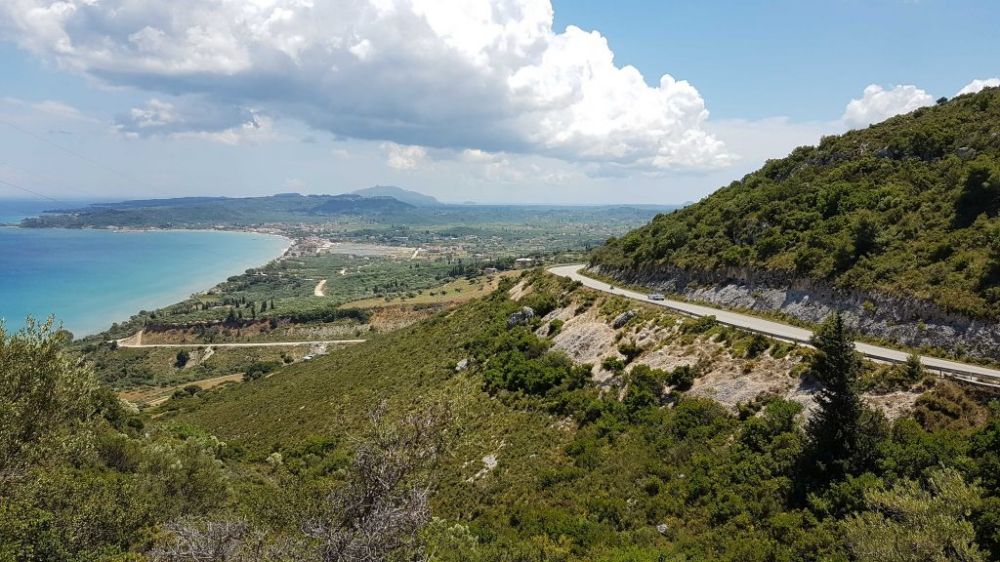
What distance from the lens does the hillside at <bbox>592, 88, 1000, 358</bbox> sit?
960 inches

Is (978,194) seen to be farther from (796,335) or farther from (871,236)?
(796,335)

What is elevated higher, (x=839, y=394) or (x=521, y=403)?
(x=839, y=394)

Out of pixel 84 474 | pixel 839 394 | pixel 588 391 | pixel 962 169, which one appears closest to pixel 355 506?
pixel 84 474

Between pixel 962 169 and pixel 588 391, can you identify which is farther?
pixel 962 169

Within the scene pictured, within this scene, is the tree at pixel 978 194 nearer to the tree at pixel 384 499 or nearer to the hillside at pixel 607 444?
the hillside at pixel 607 444

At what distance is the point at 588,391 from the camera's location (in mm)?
30547

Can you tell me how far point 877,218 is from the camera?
32531 mm

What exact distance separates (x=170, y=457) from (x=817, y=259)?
3756cm

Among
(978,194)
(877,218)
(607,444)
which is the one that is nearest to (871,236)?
(877,218)

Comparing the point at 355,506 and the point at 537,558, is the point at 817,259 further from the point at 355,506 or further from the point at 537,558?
the point at 355,506

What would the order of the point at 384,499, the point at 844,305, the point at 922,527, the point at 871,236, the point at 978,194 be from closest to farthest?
the point at 384,499, the point at 922,527, the point at 844,305, the point at 978,194, the point at 871,236

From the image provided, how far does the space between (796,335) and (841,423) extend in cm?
1031

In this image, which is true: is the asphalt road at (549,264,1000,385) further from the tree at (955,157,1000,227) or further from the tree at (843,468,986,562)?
the tree at (955,157,1000,227)

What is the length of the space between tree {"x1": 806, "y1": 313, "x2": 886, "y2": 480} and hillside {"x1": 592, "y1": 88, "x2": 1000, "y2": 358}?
8924 millimetres
